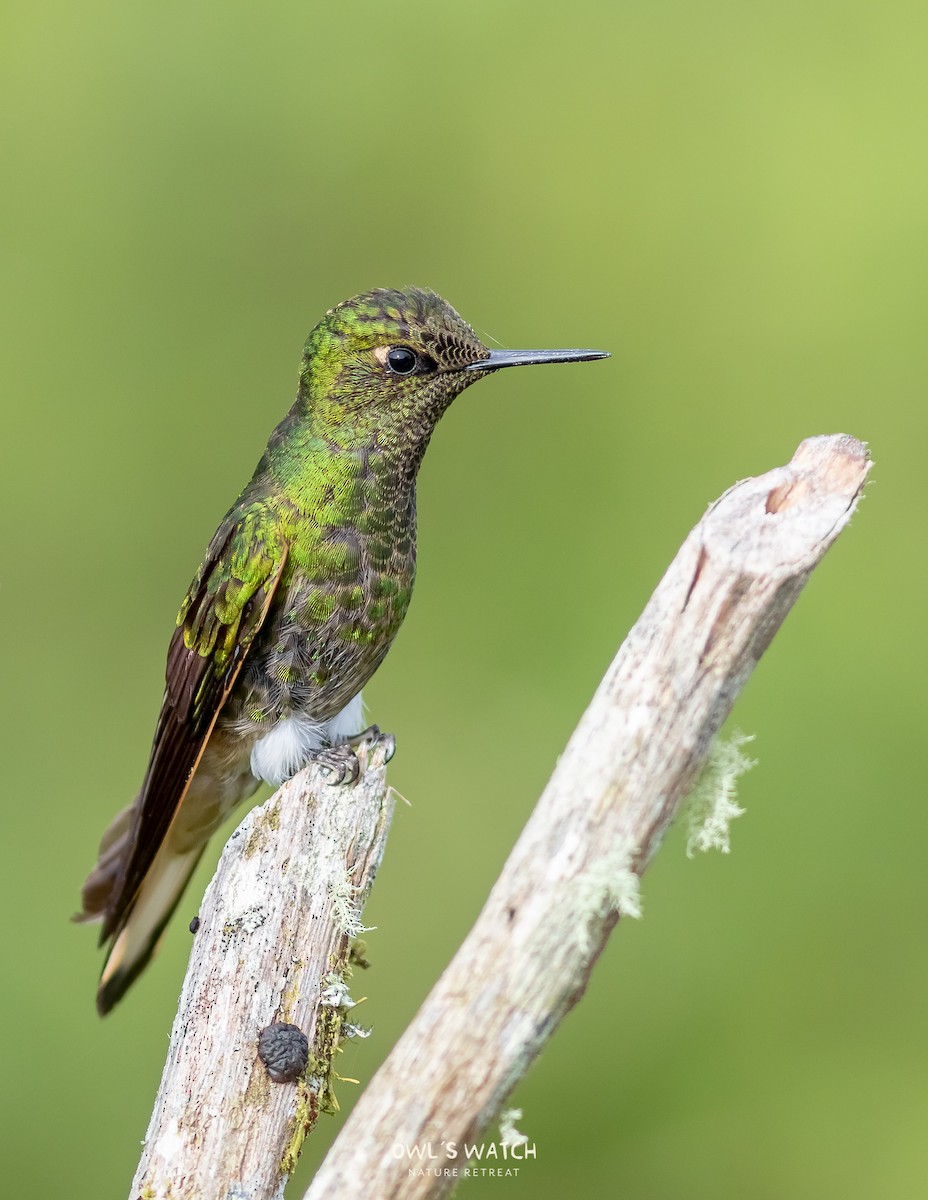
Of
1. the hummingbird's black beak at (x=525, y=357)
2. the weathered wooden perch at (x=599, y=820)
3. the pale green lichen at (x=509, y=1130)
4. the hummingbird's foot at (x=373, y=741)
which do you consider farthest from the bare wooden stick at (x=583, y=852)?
the hummingbird's black beak at (x=525, y=357)

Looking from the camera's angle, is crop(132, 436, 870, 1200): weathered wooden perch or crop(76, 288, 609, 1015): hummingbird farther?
crop(76, 288, 609, 1015): hummingbird

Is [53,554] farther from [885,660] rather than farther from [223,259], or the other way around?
[885,660]

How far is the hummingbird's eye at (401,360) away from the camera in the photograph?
374 cm

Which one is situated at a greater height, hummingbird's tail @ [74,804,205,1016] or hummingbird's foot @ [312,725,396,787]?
hummingbird's foot @ [312,725,396,787]

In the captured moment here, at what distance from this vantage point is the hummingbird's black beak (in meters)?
3.61

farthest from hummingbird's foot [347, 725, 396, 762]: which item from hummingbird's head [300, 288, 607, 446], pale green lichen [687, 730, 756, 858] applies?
pale green lichen [687, 730, 756, 858]

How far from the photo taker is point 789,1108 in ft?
17.3

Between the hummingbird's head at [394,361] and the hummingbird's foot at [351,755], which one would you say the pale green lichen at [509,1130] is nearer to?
the hummingbird's foot at [351,755]

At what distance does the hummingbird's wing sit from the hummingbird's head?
1.32 feet

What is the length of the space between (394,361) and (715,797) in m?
1.83

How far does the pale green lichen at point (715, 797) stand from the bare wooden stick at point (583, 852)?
20 cm

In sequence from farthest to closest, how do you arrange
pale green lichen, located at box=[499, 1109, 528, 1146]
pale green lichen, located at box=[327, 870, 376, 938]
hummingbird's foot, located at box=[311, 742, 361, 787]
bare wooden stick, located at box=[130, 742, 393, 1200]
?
hummingbird's foot, located at box=[311, 742, 361, 787] < pale green lichen, located at box=[327, 870, 376, 938] < bare wooden stick, located at box=[130, 742, 393, 1200] < pale green lichen, located at box=[499, 1109, 528, 1146]

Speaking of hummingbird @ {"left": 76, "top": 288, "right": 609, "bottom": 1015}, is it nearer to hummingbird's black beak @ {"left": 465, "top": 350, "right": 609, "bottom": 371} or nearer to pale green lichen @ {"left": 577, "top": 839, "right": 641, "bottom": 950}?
hummingbird's black beak @ {"left": 465, "top": 350, "right": 609, "bottom": 371}

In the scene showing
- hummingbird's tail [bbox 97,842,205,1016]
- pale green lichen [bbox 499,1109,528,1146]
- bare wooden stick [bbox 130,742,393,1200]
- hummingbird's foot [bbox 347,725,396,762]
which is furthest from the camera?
hummingbird's tail [bbox 97,842,205,1016]
